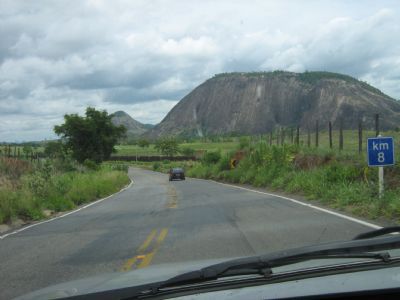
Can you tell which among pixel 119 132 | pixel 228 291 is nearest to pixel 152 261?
pixel 228 291

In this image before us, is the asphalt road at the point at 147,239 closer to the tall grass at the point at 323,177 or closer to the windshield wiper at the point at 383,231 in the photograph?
the tall grass at the point at 323,177

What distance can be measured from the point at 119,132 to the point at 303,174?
46.4m

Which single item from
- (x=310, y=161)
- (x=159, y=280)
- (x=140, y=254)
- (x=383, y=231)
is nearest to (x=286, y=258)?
(x=159, y=280)

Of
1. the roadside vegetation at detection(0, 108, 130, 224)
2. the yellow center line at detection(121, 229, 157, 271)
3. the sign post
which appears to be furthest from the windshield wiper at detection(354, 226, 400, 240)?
the roadside vegetation at detection(0, 108, 130, 224)

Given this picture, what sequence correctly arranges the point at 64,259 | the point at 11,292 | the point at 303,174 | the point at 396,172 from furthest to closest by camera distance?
the point at 303,174 < the point at 396,172 < the point at 64,259 < the point at 11,292

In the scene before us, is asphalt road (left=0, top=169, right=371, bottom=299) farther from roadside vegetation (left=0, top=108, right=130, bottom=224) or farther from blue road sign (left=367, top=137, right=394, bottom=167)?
blue road sign (left=367, top=137, right=394, bottom=167)

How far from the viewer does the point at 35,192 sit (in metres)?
20.4

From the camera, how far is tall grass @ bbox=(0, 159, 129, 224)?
1686cm

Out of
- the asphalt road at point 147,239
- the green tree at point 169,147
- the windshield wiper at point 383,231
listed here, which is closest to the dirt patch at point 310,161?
the asphalt road at point 147,239

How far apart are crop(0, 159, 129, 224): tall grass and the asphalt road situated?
1545 millimetres

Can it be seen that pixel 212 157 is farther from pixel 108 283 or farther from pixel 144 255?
pixel 108 283

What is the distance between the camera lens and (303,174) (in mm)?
23484

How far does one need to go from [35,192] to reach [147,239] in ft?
35.2

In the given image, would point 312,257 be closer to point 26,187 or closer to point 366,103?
point 26,187
